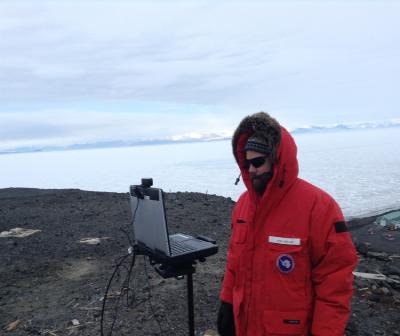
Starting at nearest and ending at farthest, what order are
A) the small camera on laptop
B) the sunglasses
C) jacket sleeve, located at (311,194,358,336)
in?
jacket sleeve, located at (311,194,358,336) < the sunglasses < the small camera on laptop

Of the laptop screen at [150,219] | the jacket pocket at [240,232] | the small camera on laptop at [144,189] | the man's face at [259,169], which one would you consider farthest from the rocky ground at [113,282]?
the man's face at [259,169]

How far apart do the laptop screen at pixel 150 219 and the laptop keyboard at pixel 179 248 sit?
0.10 meters

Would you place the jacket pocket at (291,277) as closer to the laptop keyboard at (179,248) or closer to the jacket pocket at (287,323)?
the jacket pocket at (287,323)

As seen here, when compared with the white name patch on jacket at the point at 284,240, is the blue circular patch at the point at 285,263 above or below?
below

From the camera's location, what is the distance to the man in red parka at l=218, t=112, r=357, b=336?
213cm

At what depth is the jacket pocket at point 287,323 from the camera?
2.22m

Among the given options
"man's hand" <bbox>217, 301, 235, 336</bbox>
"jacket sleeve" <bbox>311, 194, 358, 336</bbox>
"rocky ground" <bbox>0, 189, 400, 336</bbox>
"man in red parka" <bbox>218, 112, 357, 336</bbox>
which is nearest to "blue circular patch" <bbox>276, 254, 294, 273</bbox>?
"man in red parka" <bbox>218, 112, 357, 336</bbox>

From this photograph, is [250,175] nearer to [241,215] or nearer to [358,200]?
[241,215]

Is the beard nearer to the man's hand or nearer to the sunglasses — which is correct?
the sunglasses

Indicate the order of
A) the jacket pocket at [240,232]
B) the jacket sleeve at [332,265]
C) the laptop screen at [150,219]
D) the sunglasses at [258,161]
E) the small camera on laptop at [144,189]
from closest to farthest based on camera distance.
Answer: the jacket sleeve at [332,265]
the sunglasses at [258,161]
the jacket pocket at [240,232]
the laptop screen at [150,219]
the small camera on laptop at [144,189]

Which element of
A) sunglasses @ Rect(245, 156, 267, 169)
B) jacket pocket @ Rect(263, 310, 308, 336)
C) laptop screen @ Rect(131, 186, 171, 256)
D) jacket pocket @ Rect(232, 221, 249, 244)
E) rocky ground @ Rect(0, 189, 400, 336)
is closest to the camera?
jacket pocket @ Rect(263, 310, 308, 336)

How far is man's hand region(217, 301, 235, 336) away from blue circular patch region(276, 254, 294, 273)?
70 cm

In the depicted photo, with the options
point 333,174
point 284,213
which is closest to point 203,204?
point 284,213

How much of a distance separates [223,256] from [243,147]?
4883 mm
